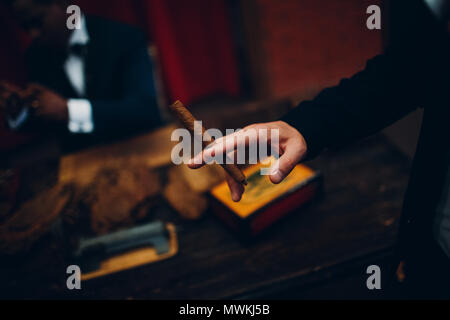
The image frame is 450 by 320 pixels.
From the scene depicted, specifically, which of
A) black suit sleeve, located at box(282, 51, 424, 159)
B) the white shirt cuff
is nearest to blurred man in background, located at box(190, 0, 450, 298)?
black suit sleeve, located at box(282, 51, 424, 159)

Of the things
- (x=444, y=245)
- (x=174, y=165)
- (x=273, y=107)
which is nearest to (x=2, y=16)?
(x=174, y=165)

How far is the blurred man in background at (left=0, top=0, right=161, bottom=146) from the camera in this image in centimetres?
154

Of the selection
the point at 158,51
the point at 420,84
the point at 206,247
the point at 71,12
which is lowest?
the point at 206,247

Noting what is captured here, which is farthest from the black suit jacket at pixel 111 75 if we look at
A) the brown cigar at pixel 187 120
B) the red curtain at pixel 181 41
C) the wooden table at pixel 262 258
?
the red curtain at pixel 181 41

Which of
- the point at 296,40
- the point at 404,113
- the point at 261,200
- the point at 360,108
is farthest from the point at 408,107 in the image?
the point at 296,40

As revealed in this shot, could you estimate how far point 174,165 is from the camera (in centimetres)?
137

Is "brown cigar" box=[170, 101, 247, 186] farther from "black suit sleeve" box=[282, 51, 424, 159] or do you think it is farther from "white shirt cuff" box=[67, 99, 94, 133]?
"white shirt cuff" box=[67, 99, 94, 133]

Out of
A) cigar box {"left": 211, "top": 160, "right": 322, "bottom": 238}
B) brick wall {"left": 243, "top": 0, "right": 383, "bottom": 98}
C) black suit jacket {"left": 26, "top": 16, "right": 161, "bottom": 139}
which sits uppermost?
brick wall {"left": 243, "top": 0, "right": 383, "bottom": 98}

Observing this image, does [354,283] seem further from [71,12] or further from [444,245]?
[71,12]

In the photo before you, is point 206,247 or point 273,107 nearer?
point 206,247

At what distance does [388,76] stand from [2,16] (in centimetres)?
434

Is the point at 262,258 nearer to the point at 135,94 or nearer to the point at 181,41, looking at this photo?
the point at 135,94

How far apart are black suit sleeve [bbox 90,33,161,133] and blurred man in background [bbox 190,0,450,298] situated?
137cm

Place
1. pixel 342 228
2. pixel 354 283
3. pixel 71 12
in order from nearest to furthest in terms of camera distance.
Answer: pixel 354 283, pixel 342 228, pixel 71 12
